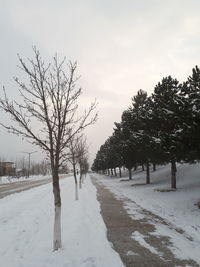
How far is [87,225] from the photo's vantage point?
36.8 feet

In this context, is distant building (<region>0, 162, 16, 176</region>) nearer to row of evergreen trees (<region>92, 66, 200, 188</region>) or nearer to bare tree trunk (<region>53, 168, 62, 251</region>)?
row of evergreen trees (<region>92, 66, 200, 188</region>)

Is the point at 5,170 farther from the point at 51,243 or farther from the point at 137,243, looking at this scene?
the point at 137,243

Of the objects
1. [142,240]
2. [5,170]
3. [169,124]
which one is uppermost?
[169,124]

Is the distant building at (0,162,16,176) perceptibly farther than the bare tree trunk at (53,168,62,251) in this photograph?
Yes

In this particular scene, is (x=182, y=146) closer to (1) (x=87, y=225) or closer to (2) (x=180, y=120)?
(2) (x=180, y=120)

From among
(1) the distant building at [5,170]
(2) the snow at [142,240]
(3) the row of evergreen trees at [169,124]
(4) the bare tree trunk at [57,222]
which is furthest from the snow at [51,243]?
(1) the distant building at [5,170]

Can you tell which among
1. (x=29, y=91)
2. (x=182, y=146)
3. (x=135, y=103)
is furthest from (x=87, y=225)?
(x=135, y=103)

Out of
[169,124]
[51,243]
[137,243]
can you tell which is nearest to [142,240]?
[137,243]

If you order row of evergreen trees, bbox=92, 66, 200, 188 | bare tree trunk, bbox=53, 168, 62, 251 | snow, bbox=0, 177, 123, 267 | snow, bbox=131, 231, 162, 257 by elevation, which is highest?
row of evergreen trees, bbox=92, 66, 200, 188

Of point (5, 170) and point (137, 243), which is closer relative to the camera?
point (137, 243)

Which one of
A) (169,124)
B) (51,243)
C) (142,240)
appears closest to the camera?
(51,243)

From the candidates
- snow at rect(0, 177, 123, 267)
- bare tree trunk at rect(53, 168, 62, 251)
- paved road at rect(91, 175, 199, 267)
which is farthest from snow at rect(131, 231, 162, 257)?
bare tree trunk at rect(53, 168, 62, 251)

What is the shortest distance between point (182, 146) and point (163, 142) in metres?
2.25

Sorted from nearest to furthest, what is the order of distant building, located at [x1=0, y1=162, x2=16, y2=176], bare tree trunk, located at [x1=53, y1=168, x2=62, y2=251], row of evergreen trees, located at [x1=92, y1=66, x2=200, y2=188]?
bare tree trunk, located at [x1=53, y1=168, x2=62, y2=251] < row of evergreen trees, located at [x1=92, y1=66, x2=200, y2=188] < distant building, located at [x1=0, y1=162, x2=16, y2=176]
